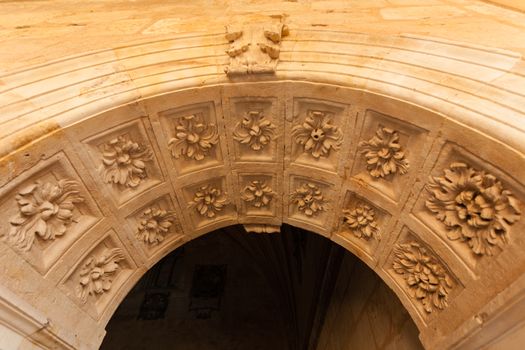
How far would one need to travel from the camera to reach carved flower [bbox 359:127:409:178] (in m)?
1.89

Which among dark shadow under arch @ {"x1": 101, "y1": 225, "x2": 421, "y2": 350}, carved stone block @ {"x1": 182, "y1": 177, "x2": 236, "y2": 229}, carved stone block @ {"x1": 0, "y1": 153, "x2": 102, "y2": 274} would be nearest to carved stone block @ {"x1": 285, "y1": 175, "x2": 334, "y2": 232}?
carved stone block @ {"x1": 182, "y1": 177, "x2": 236, "y2": 229}

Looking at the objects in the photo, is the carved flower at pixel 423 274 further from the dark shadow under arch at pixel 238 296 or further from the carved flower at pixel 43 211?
the dark shadow under arch at pixel 238 296

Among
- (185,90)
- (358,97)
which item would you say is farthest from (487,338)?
(185,90)

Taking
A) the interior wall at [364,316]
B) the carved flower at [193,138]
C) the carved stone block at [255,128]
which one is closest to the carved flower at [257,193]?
the carved stone block at [255,128]

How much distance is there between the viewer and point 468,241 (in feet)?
5.44

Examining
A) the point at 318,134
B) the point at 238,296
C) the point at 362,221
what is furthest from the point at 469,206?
the point at 238,296

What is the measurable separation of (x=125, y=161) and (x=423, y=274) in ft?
6.40

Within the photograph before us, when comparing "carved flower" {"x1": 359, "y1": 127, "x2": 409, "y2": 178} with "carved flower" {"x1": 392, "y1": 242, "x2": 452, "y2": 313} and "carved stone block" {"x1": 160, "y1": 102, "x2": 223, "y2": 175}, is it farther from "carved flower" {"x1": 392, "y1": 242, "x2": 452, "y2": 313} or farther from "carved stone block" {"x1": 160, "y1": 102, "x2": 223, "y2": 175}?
"carved stone block" {"x1": 160, "y1": 102, "x2": 223, "y2": 175}

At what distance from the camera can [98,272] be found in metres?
2.08

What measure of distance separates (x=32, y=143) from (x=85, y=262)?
33.0 inches

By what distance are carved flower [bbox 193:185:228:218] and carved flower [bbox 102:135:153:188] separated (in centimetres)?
47

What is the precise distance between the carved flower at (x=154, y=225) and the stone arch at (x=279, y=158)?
2 cm

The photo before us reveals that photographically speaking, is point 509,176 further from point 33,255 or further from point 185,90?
point 33,255

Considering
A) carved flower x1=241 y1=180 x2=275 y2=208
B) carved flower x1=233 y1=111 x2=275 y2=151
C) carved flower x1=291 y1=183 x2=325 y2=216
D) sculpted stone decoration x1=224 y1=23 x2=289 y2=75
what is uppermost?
sculpted stone decoration x1=224 y1=23 x2=289 y2=75
